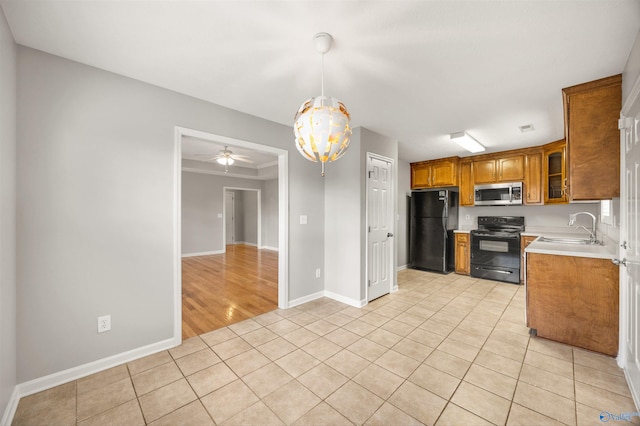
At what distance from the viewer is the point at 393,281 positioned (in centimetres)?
418

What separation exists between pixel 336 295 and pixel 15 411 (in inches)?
120

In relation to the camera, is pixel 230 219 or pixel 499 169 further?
pixel 230 219

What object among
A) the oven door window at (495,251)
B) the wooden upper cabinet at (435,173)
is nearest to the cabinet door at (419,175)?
the wooden upper cabinet at (435,173)

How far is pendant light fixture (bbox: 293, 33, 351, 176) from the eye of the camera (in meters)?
1.64

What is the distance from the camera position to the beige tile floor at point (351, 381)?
164 centimetres

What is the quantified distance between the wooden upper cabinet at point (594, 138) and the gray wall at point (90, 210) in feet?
11.8

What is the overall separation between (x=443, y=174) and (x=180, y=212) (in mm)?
4984

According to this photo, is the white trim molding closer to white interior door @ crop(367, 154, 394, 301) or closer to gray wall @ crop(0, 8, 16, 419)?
white interior door @ crop(367, 154, 394, 301)

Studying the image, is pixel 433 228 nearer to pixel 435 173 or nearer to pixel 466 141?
pixel 435 173

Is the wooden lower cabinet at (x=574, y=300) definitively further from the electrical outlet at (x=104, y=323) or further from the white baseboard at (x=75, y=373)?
the electrical outlet at (x=104, y=323)

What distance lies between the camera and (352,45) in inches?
72.1

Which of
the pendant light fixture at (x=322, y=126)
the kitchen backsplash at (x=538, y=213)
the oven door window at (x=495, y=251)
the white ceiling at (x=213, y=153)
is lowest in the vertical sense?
the oven door window at (x=495, y=251)

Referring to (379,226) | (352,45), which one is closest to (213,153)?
(379,226)

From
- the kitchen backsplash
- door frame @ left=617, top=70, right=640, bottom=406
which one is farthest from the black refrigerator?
door frame @ left=617, top=70, right=640, bottom=406
